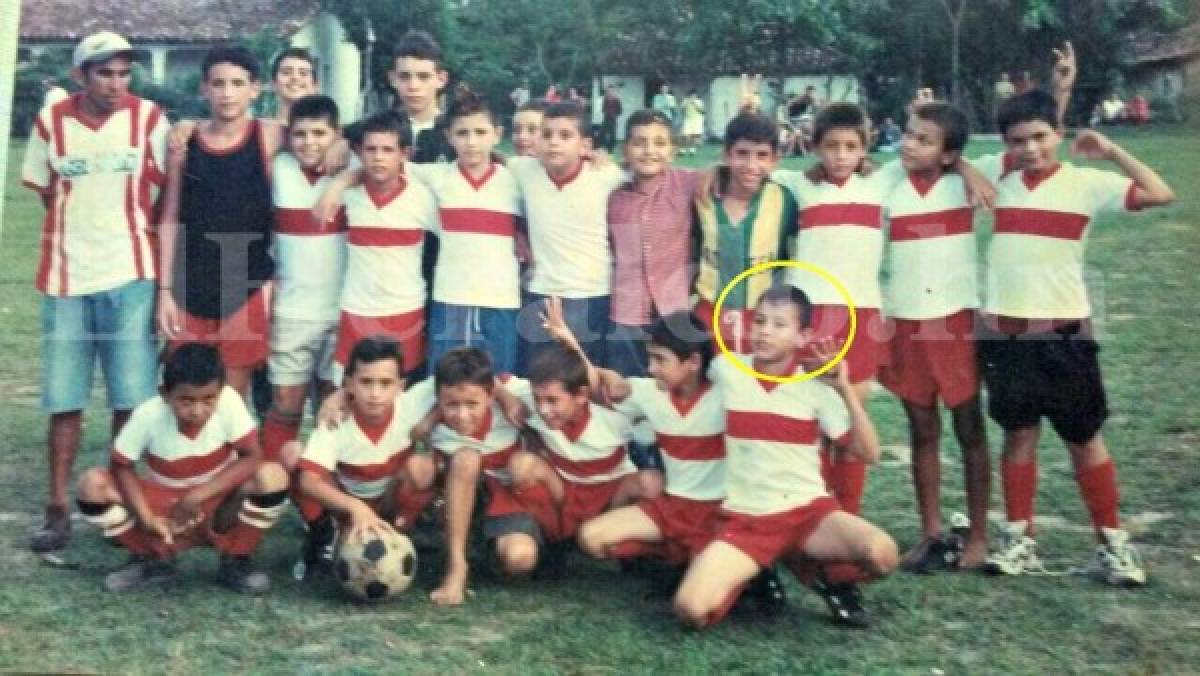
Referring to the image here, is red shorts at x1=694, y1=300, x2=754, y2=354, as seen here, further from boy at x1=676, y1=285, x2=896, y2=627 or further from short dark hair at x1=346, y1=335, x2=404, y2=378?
short dark hair at x1=346, y1=335, x2=404, y2=378

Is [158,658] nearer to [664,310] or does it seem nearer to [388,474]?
[388,474]

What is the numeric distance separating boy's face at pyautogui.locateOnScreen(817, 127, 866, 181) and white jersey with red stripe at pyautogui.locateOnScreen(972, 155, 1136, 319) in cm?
48

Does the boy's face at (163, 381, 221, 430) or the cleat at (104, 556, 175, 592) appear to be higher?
the boy's face at (163, 381, 221, 430)

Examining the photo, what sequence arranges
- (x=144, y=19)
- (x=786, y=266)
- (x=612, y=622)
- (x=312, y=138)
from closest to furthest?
(x=612, y=622), (x=786, y=266), (x=312, y=138), (x=144, y=19)

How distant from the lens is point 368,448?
4.30 meters

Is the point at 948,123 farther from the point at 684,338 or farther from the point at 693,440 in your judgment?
the point at 693,440

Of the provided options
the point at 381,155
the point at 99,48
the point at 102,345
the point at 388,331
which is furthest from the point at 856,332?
the point at 99,48

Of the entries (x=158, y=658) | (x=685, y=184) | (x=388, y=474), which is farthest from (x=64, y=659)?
(x=685, y=184)

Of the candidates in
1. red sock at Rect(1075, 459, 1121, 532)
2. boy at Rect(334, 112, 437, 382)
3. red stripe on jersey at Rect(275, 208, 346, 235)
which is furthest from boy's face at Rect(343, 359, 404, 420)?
red sock at Rect(1075, 459, 1121, 532)

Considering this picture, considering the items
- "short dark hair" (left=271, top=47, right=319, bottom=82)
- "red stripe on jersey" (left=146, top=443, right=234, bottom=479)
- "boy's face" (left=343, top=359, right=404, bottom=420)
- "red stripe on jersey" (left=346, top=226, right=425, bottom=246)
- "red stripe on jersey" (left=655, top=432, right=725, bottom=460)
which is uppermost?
"short dark hair" (left=271, top=47, right=319, bottom=82)

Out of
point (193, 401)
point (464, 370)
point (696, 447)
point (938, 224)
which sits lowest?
point (696, 447)

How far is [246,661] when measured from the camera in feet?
11.7

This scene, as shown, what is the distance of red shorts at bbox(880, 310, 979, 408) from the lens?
438cm

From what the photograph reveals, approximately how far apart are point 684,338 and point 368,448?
40.0 inches
